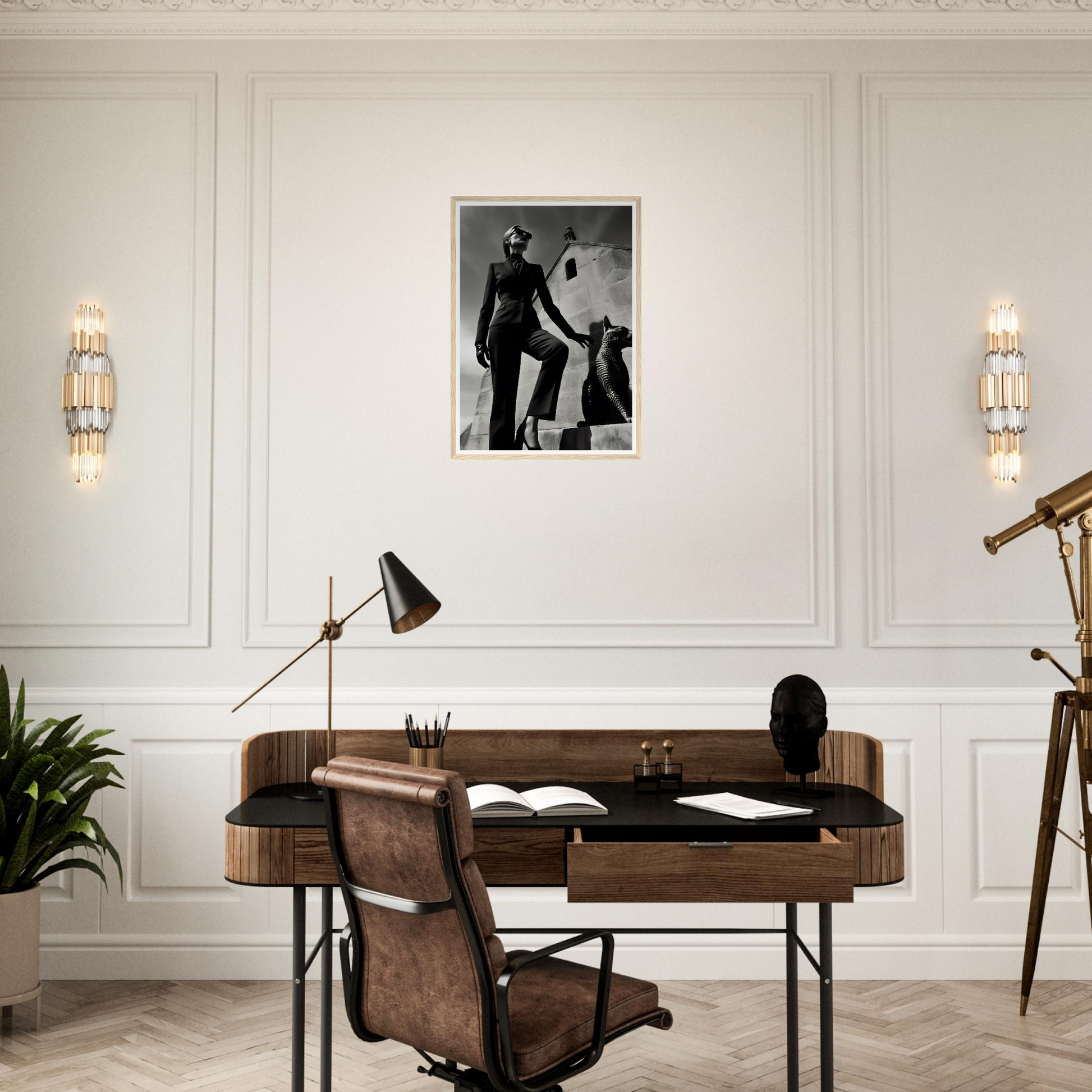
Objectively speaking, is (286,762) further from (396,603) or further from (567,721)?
(567,721)

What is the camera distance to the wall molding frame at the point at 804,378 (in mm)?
3588

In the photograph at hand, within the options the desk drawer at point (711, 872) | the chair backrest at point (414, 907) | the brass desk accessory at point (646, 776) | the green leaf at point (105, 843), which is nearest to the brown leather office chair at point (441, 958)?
the chair backrest at point (414, 907)

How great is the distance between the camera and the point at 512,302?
3639mm

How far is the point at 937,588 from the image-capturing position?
3.60 m

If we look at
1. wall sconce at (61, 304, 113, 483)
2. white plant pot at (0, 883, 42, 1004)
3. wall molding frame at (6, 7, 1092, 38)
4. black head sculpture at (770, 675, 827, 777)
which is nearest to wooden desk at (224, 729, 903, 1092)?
black head sculpture at (770, 675, 827, 777)

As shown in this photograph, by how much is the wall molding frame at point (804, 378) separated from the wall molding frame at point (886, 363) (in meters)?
0.14

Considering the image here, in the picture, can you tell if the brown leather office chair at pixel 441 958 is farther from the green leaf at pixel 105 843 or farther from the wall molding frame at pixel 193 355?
the wall molding frame at pixel 193 355

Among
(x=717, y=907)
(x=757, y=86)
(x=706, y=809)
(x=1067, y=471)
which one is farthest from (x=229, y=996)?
(x=757, y=86)

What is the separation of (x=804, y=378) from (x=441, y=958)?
249 centimetres

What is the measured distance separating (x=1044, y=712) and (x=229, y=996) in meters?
2.93

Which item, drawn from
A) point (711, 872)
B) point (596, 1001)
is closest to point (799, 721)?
point (711, 872)

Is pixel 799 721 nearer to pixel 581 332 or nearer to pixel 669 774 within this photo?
pixel 669 774

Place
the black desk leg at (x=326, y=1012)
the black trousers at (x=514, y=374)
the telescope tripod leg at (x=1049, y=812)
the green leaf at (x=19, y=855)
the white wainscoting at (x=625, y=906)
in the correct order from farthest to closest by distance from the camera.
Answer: the black trousers at (x=514, y=374)
the white wainscoting at (x=625, y=906)
the telescope tripod leg at (x=1049, y=812)
the green leaf at (x=19, y=855)
the black desk leg at (x=326, y=1012)

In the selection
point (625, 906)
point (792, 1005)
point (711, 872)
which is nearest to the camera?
point (711, 872)
